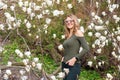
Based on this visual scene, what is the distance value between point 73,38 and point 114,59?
2.60m

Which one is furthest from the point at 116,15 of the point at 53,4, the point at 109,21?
the point at 53,4

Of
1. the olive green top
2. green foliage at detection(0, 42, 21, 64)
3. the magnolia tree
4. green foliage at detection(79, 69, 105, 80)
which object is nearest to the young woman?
the olive green top

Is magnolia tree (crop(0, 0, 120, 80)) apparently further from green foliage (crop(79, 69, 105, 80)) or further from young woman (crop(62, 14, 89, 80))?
young woman (crop(62, 14, 89, 80))

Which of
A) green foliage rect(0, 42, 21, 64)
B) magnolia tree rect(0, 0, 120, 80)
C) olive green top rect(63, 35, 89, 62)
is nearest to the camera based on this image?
olive green top rect(63, 35, 89, 62)

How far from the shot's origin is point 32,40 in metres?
8.09

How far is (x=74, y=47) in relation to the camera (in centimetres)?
536

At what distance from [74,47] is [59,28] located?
9.22ft

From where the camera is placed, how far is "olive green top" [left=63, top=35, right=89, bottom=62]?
17.3ft

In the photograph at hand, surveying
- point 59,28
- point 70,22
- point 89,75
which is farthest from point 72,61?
point 59,28

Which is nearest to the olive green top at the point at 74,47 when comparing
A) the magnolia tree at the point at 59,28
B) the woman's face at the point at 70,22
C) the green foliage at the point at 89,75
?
the woman's face at the point at 70,22

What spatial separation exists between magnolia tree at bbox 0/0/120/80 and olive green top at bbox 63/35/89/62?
174 cm

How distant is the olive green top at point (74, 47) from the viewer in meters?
5.27

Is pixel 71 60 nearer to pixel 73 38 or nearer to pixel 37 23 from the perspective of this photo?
pixel 73 38

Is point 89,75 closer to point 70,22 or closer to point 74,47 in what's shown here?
point 74,47
